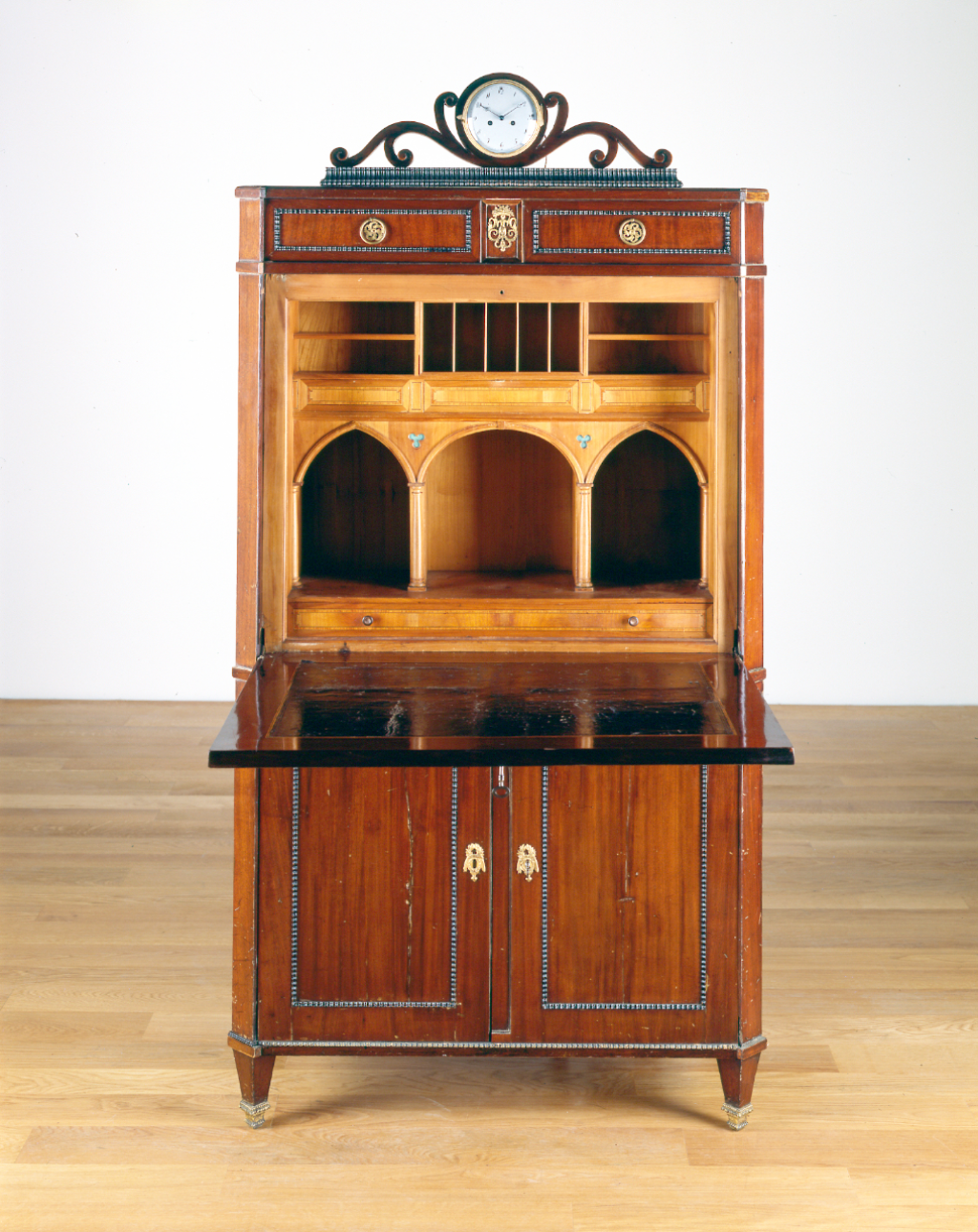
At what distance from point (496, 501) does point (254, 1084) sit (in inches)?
61.5

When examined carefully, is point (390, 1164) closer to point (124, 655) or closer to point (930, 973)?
point (930, 973)

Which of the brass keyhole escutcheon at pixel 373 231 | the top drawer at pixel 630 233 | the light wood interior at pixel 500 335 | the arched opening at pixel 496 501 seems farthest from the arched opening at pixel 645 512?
the brass keyhole escutcheon at pixel 373 231

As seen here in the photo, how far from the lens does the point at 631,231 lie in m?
2.72

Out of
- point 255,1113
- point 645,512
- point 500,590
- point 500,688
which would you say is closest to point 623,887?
point 500,688

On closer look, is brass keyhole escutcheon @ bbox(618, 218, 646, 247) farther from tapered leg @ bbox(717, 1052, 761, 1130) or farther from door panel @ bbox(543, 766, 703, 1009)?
tapered leg @ bbox(717, 1052, 761, 1130)

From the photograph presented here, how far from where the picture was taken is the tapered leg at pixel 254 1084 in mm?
2617

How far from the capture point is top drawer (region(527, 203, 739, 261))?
2.70 metres

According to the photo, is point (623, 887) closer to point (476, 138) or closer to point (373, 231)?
point (373, 231)

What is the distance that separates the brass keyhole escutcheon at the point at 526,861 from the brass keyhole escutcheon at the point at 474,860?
7cm

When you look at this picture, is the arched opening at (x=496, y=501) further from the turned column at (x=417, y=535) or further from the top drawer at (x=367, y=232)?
the top drawer at (x=367, y=232)

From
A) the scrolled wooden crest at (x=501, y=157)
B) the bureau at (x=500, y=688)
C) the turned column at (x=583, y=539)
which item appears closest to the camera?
the bureau at (x=500, y=688)

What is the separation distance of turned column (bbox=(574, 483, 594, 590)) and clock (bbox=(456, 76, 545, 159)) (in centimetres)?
73

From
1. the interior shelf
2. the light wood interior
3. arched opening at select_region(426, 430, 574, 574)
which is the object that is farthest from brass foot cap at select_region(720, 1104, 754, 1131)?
the light wood interior

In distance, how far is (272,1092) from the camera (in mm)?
2797
